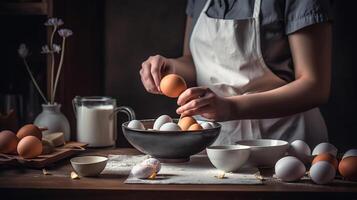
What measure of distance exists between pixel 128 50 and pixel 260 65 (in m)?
0.93

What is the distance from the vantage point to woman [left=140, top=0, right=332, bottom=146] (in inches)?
59.1

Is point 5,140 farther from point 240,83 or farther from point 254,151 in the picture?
point 240,83

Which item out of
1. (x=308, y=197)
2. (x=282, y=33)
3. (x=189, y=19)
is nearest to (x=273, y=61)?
(x=282, y=33)

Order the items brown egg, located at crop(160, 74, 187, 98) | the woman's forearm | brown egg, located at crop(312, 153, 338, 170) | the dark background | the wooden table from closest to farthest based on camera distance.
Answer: the wooden table → brown egg, located at crop(312, 153, 338, 170) → brown egg, located at crop(160, 74, 187, 98) → the woman's forearm → the dark background

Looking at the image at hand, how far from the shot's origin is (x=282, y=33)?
5.33ft

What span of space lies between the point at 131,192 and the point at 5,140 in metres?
0.44

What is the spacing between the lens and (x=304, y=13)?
153cm

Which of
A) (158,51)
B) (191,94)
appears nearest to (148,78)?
(191,94)

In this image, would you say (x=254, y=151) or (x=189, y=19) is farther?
(x=189, y=19)

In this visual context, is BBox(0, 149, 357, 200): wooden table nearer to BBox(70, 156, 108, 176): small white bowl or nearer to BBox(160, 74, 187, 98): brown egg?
BBox(70, 156, 108, 176): small white bowl

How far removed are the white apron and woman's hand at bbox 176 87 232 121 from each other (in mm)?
330

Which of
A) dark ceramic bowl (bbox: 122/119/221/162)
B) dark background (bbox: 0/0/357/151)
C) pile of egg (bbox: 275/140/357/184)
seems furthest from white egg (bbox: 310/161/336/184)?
dark background (bbox: 0/0/357/151)

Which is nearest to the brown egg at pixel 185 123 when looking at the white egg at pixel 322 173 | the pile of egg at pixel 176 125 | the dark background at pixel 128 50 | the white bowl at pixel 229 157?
the pile of egg at pixel 176 125

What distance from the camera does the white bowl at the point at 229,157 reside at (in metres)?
1.19
